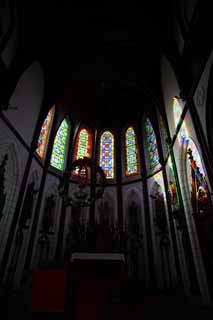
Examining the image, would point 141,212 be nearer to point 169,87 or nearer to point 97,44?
point 169,87

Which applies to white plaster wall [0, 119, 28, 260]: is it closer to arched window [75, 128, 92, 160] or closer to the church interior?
the church interior

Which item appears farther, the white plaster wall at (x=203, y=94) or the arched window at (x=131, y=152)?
the arched window at (x=131, y=152)

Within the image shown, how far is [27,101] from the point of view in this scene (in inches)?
448

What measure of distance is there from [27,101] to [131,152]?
29.9 ft

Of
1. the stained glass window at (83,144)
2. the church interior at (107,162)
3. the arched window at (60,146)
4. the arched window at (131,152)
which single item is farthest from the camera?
the stained glass window at (83,144)

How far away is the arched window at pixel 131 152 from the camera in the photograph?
1585cm

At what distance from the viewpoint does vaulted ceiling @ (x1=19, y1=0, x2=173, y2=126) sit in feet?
33.9

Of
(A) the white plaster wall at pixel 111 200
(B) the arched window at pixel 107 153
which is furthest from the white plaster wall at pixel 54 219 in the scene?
(B) the arched window at pixel 107 153

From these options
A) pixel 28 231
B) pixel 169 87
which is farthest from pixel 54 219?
pixel 169 87

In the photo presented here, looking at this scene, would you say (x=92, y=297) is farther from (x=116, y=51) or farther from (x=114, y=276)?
(x=116, y=51)

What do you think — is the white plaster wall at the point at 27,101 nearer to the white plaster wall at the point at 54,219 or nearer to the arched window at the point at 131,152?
the white plaster wall at the point at 54,219

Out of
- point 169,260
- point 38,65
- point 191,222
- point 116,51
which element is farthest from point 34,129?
point 169,260

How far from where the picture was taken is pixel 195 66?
766 centimetres

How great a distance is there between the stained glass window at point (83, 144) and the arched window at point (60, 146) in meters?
1.22
